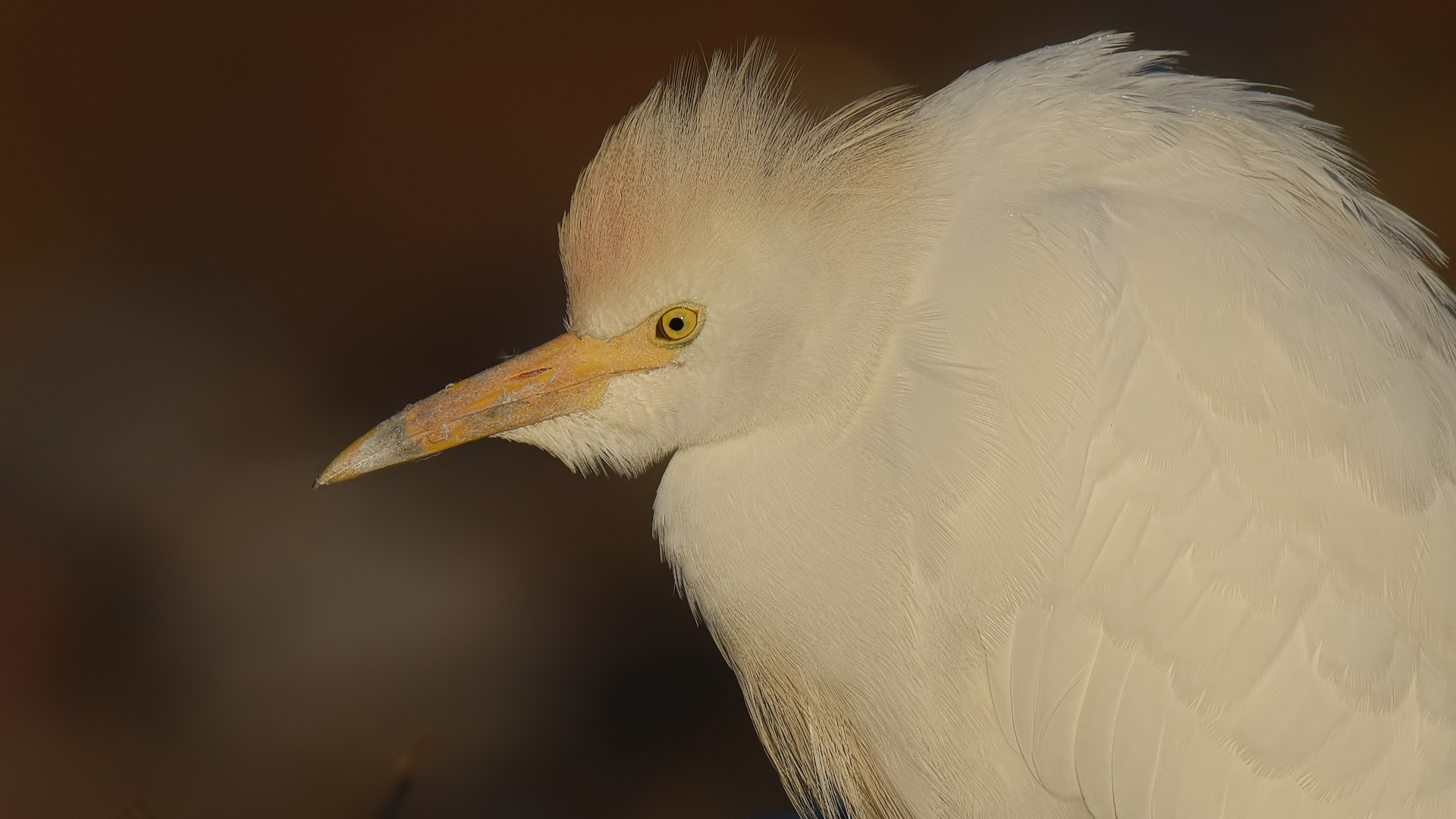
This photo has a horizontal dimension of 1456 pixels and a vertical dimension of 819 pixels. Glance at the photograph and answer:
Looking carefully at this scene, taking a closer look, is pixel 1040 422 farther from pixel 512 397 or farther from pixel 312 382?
pixel 312 382

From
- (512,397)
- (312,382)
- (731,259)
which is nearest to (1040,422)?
(731,259)

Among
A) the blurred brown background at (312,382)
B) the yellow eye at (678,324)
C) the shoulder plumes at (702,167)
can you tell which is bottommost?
the blurred brown background at (312,382)

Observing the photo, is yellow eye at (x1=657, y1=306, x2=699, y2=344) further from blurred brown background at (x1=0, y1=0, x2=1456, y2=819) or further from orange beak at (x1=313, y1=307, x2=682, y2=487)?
blurred brown background at (x1=0, y1=0, x2=1456, y2=819)

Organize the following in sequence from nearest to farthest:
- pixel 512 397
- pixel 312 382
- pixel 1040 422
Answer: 1. pixel 1040 422
2. pixel 512 397
3. pixel 312 382

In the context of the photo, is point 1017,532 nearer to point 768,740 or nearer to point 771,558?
point 771,558

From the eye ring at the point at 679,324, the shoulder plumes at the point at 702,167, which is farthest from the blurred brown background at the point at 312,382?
the eye ring at the point at 679,324

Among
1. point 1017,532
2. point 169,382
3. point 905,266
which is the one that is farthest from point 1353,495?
point 169,382

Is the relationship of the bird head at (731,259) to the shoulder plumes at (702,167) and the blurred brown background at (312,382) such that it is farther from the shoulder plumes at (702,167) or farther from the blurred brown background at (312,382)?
the blurred brown background at (312,382)
